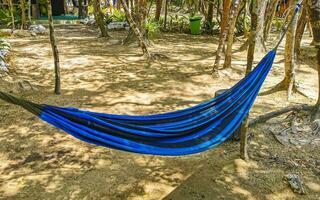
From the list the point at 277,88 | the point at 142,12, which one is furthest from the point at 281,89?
the point at 142,12

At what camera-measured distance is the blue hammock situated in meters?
2.22

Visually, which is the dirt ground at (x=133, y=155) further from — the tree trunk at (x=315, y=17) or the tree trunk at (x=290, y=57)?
the tree trunk at (x=315, y=17)

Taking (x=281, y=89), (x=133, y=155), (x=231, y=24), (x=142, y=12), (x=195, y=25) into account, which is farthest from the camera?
(x=195, y=25)

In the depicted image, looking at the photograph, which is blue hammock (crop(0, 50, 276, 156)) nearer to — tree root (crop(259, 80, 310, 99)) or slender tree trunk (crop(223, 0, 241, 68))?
tree root (crop(259, 80, 310, 99))

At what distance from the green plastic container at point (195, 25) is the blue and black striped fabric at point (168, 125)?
8385mm

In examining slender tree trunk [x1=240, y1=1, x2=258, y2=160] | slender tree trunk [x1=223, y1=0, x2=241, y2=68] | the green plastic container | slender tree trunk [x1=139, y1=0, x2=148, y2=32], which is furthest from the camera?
the green plastic container

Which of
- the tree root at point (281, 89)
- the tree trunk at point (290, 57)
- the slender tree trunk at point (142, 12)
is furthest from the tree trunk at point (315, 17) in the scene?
the slender tree trunk at point (142, 12)

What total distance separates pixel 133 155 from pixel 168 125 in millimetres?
816

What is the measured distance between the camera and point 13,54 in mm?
6805

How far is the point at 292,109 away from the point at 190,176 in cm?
142

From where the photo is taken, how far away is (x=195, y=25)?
10992mm

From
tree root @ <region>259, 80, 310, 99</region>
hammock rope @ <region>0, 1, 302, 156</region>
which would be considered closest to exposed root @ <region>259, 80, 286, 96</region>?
tree root @ <region>259, 80, 310, 99</region>

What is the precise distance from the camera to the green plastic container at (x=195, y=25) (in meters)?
10.9

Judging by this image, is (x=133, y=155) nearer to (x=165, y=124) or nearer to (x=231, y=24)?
(x=165, y=124)
